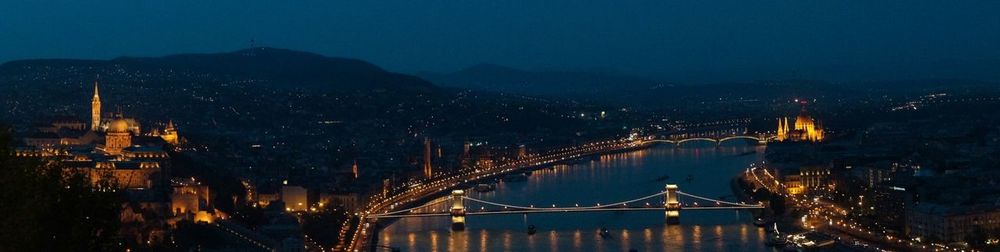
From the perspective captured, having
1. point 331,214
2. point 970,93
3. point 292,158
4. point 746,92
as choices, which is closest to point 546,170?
point 292,158

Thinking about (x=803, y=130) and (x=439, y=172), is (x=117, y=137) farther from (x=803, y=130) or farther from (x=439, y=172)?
(x=803, y=130)

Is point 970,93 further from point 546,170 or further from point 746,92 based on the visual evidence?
point 546,170

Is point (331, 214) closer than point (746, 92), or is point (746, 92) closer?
point (331, 214)

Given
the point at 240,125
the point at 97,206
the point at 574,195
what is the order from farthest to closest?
1. the point at 240,125
2. the point at 574,195
3. the point at 97,206

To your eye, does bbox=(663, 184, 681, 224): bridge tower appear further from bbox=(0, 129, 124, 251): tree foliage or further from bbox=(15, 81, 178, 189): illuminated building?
bbox=(0, 129, 124, 251): tree foliage

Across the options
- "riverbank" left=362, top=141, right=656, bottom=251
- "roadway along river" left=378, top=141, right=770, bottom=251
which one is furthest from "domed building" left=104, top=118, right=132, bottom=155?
"roadway along river" left=378, top=141, right=770, bottom=251

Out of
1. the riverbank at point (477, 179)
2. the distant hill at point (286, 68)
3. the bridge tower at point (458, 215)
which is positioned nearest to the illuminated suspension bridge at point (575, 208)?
the bridge tower at point (458, 215)
